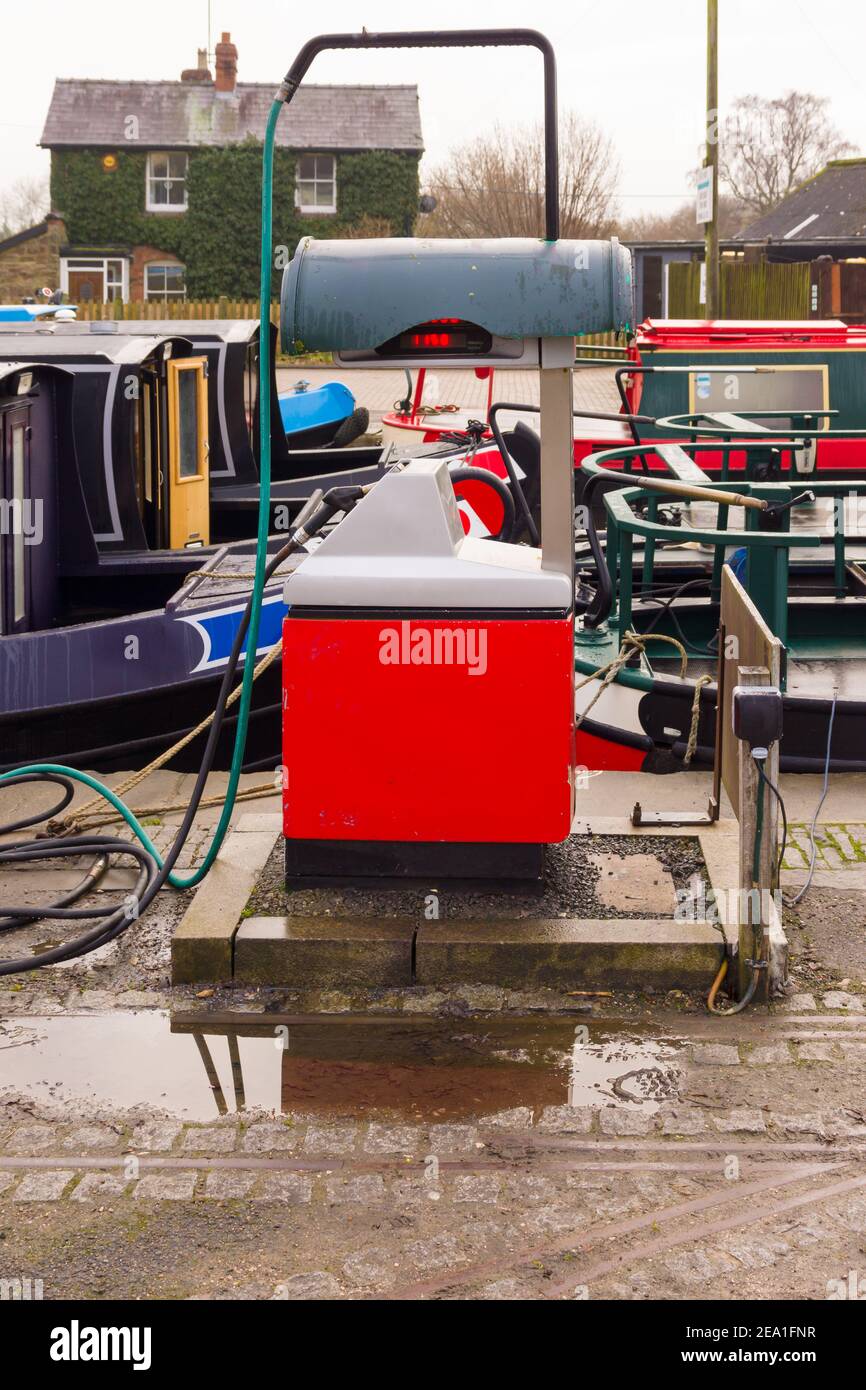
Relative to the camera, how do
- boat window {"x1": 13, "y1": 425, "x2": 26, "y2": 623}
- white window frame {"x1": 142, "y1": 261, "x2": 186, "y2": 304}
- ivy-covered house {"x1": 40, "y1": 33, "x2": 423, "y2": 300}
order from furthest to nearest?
ivy-covered house {"x1": 40, "y1": 33, "x2": 423, "y2": 300}, white window frame {"x1": 142, "y1": 261, "x2": 186, "y2": 304}, boat window {"x1": 13, "y1": 425, "x2": 26, "y2": 623}

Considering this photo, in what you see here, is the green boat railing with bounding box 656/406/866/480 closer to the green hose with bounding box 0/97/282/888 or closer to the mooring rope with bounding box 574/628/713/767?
the mooring rope with bounding box 574/628/713/767

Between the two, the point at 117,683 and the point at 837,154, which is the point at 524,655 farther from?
the point at 837,154

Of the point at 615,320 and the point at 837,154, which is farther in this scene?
the point at 837,154

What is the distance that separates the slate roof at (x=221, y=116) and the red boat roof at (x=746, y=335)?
32464 mm

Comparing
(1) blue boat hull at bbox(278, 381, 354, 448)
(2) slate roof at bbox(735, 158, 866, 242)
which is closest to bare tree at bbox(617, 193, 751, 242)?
(2) slate roof at bbox(735, 158, 866, 242)

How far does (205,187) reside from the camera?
148 ft

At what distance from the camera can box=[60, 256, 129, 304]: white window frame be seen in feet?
149

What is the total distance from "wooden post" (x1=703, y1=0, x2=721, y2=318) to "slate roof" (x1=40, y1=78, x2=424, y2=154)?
22155mm

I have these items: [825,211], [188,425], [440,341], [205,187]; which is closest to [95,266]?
[205,187]

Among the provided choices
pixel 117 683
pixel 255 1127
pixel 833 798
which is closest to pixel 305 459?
pixel 117 683

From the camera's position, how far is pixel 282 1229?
369cm

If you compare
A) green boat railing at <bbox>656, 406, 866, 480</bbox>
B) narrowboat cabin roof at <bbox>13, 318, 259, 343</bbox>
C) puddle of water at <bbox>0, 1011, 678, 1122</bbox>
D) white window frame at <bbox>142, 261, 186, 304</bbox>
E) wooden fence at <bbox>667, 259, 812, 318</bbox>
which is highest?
white window frame at <bbox>142, 261, 186, 304</bbox>

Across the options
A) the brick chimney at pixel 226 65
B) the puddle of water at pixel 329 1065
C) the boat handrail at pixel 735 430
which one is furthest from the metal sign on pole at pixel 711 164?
the brick chimney at pixel 226 65

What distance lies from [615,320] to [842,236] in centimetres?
4070
